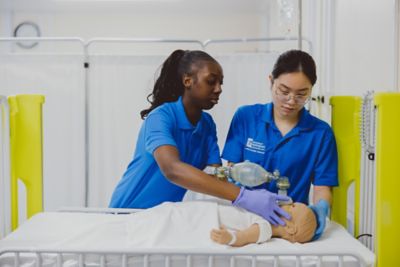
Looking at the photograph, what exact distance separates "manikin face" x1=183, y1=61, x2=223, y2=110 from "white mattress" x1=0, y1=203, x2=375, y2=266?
1.40ft

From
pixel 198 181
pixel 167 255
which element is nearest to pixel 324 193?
pixel 198 181

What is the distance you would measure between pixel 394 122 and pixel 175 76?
2.54 ft

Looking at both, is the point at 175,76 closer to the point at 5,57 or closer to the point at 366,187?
the point at 366,187

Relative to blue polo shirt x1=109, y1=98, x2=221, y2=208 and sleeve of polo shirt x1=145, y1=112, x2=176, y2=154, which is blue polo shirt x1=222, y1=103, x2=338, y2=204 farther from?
sleeve of polo shirt x1=145, y1=112, x2=176, y2=154

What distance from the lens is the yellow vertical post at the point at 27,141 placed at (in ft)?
6.22

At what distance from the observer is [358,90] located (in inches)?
85.3

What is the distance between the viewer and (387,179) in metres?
1.36

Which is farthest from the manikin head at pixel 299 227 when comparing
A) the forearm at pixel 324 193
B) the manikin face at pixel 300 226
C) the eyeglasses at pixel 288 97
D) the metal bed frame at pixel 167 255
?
the eyeglasses at pixel 288 97

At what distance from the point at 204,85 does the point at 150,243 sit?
606 millimetres

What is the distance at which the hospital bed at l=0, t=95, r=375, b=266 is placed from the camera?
119 centimetres

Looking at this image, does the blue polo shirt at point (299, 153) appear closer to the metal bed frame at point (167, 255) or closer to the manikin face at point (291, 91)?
the manikin face at point (291, 91)

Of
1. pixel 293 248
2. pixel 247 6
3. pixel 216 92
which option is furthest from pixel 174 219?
pixel 247 6

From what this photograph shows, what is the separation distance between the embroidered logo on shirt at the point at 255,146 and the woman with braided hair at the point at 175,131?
11 cm

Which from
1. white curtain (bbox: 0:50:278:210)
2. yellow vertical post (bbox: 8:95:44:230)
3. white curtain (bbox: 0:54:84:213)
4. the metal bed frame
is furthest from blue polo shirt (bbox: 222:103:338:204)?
white curtain (bbox: 0:54:84:213)
